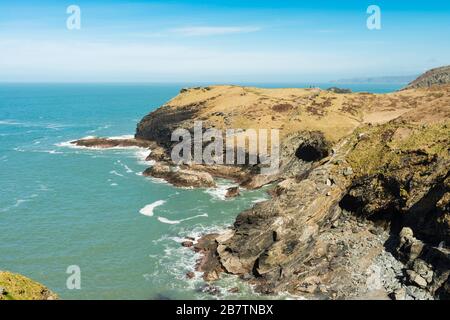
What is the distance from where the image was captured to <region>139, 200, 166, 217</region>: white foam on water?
75.5m

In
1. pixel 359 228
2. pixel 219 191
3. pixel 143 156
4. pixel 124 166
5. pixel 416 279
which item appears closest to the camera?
pixel 416 279

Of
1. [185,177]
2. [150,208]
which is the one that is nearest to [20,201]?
[150,208]

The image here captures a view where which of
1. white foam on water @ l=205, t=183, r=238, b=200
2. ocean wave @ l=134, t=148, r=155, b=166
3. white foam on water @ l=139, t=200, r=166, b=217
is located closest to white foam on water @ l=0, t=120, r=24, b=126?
ocean wave @ l=134, t=148, r=155, b=166

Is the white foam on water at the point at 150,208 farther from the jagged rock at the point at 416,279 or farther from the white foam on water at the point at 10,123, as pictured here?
the white foam on water at the point at 10,123

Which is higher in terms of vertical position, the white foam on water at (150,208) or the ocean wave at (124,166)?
the ocean wave at (124,166)

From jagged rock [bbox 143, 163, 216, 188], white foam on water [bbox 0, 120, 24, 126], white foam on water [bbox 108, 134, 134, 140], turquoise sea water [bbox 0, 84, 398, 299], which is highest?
white foam on water [bbox 0, 120, 24, 126]

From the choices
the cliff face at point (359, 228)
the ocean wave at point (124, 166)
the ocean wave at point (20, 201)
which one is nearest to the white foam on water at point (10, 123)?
the ocean wave at point (124, 166)

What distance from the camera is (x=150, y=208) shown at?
78.2m

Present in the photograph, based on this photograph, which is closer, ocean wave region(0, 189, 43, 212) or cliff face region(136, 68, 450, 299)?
cliff face region(136, 68, 450, 299)

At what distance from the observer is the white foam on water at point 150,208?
7550 centimetres

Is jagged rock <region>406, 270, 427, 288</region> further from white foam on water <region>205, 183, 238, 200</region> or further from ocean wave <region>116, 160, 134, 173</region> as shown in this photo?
ocean wave <region>116, 160, 134, 173</region>

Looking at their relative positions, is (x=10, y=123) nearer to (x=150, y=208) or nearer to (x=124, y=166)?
(x=124, y=166)

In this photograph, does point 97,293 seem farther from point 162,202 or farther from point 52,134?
point 52,134

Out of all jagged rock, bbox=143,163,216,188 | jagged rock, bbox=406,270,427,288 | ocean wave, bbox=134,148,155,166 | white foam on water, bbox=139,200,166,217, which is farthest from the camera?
ocean wave, bbox=134,148,155,166
